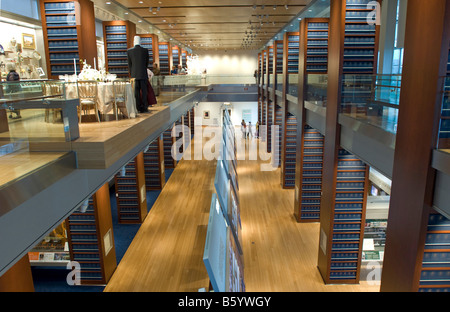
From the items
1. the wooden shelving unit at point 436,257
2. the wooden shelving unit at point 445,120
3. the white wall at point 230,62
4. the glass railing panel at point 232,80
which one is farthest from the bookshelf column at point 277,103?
the white wall at point 230,62

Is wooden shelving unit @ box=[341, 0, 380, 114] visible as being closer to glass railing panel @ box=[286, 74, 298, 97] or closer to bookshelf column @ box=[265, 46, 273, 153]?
glass railing panel @ box=[286, 74, 298, 97]

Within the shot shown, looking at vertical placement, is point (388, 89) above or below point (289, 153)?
above

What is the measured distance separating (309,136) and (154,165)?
6084 millimetres

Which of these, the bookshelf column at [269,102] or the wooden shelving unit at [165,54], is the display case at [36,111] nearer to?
the wooden shelving unit at [165,54]

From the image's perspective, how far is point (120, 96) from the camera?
4.85m

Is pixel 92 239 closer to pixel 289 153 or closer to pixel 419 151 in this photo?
pixel 419 151

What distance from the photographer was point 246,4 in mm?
9836

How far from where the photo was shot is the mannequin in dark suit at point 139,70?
522 centimetres

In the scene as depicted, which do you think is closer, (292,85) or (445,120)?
(445,120)

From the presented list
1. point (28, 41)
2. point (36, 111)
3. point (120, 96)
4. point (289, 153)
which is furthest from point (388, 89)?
point (28, 41)

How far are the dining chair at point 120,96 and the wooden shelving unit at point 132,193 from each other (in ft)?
16.8

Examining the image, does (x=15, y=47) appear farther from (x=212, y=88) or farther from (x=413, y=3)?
(x=212, y=88)

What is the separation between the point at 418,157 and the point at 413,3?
5.22 feet
